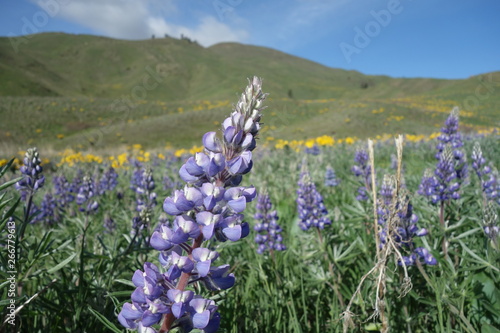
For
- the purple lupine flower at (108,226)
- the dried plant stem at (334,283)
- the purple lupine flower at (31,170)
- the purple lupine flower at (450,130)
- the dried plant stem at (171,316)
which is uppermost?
the purple lupine flower at (450,130)

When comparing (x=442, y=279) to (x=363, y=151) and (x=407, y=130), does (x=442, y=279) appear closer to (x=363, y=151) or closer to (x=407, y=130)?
(x=363, y=151)

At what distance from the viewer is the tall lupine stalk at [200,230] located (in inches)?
37.9

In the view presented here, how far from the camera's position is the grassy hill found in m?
24.8

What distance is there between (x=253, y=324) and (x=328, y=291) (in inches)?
35.2

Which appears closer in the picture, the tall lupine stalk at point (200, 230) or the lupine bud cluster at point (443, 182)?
the tall lupine stalk at point (200, 230)

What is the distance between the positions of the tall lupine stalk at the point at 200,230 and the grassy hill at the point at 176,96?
19.6m

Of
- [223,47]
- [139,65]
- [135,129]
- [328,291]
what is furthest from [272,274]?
[223,47]

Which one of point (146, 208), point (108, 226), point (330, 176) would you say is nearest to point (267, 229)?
point (146, 208)

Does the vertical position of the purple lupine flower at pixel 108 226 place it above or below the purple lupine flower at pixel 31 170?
below

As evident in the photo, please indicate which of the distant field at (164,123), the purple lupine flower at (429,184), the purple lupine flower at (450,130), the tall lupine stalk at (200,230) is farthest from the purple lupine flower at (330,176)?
the distant field at (164,123)

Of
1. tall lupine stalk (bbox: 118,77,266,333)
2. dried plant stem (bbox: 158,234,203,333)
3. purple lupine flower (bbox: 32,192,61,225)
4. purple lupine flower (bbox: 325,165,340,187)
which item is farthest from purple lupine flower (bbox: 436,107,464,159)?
purple lupine flower (bbox: 32,192,61,225)

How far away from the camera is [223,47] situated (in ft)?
451

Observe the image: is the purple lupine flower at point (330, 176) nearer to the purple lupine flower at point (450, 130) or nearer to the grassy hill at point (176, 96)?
the purple lupine flower at point (450, 130)

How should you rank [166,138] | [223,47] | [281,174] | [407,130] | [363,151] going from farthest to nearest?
[223,47], [166,138], [407,130], [281,174], [363,151]
